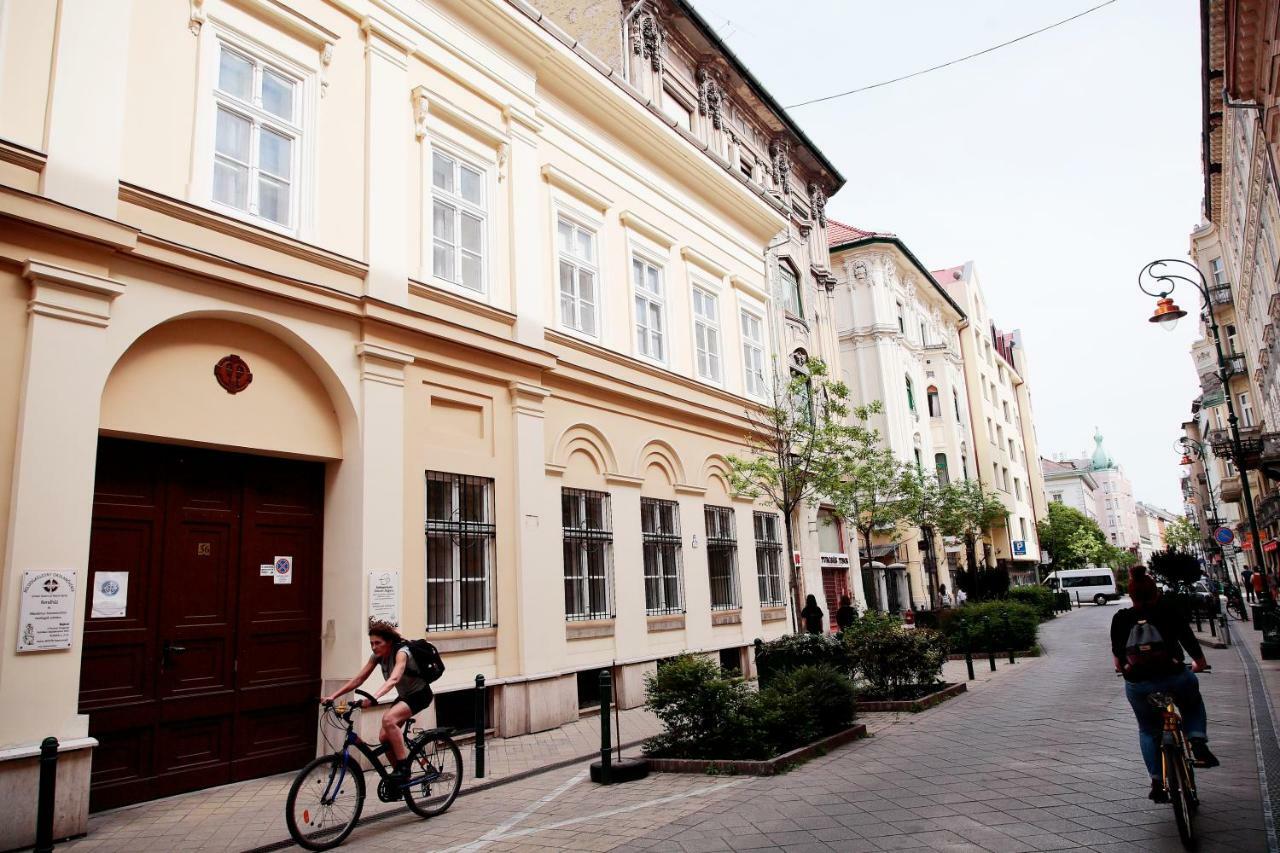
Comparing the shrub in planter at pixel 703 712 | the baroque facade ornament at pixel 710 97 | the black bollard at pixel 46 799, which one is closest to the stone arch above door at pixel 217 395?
the black bollard at pixel 46 799

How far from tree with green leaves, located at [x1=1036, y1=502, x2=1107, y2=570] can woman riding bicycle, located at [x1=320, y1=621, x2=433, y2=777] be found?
6458 cm

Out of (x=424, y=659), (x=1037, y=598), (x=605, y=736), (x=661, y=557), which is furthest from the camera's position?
(x=1037, y=598)

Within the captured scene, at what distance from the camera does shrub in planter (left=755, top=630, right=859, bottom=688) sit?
40.7 ft

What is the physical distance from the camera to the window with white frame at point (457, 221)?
12.6 m

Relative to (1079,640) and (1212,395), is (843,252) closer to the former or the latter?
(1079,640)

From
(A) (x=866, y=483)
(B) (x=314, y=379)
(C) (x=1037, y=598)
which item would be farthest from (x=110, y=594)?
(C) (x=1037, y=598)

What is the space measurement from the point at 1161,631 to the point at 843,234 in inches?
1363

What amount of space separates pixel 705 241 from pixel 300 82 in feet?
34.6

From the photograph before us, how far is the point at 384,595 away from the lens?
406 inches

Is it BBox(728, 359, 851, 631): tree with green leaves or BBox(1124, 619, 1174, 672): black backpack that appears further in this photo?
BBox(728, 359, 851, 631): tree with green leaves

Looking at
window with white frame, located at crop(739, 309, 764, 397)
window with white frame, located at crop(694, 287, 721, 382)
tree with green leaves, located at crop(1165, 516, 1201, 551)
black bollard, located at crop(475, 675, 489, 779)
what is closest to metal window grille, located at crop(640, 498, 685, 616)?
window with white frame, located at crop(694, 287, 721, 382)

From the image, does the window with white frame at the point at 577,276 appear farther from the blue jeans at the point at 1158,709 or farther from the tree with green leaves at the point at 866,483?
the blue jeans at the point at 1158,709

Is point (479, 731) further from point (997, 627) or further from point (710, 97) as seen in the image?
point (710, 97)

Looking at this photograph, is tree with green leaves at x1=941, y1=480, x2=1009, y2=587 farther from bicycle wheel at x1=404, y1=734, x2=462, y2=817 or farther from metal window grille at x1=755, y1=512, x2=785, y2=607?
bicycle wheel at x1=404, y1=734, x2=462, y2=817
